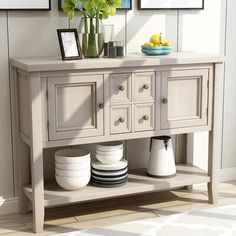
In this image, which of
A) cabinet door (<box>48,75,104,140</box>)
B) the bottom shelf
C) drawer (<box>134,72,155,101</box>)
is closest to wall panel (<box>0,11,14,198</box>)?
the bottom shelf


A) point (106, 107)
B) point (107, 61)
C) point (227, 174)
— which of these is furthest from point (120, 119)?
point (227, 174)

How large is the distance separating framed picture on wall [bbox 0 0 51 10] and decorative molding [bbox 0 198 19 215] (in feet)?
3.56

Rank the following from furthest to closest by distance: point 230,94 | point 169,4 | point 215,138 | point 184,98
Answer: point 230,94 → point 169,4 → point 215,138 → point 184,98

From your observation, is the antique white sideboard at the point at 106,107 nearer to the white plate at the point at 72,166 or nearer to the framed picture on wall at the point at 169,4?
the white plate at the point at 72,166

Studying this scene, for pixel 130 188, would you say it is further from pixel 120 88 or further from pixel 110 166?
pixel 120 88

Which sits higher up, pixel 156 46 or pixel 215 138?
pixel 156 46

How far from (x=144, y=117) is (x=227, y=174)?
3.54 feet

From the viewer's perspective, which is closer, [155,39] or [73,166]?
[73,166]

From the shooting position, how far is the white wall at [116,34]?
2.86 m

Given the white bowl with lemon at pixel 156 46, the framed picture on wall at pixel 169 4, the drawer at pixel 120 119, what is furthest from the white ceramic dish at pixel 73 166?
the framed picture on wall at pixel 169 4

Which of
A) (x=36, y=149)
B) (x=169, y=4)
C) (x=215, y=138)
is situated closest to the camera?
(x=36, y=149)

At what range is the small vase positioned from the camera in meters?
2.83

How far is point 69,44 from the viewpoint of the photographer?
108 inches

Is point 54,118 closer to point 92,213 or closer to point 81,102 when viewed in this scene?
point 81,102
